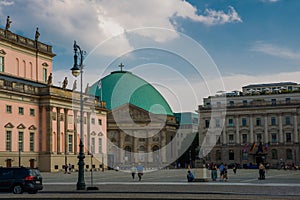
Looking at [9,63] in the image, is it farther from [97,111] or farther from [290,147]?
[290,147]

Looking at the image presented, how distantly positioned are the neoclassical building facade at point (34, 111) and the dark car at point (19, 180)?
115 feet

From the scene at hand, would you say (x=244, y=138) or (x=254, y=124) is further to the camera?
(x=244, y=138)

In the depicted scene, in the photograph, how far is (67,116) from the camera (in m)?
83.9

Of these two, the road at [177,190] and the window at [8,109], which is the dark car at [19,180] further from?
the window at [8,109]

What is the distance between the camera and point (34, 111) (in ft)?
255

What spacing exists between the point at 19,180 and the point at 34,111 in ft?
153

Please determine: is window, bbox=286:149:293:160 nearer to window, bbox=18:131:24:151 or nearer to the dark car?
window, bbox=18:131:24:151

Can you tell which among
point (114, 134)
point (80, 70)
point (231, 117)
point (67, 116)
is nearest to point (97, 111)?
point (67, 116)

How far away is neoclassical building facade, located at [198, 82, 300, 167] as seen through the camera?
405ft

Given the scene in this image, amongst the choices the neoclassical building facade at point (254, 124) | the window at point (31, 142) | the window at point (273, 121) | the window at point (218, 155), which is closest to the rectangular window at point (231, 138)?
the neoclassical building facade at point (254, 124)

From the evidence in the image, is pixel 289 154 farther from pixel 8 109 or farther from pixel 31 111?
pixel 8 109

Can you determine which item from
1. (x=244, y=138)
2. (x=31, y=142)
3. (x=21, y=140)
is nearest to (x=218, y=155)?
(x=244, y=138)

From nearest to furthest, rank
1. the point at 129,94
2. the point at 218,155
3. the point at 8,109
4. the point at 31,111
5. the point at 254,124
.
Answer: the point at 8,109
the point at 31,111
the point at 254,124
the point at 218,155
the point at 129,94

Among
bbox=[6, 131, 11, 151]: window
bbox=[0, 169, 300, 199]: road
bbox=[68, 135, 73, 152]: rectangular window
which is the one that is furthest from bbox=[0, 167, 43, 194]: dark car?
bbox=[68, 135, 73, 152]: rectangular window
